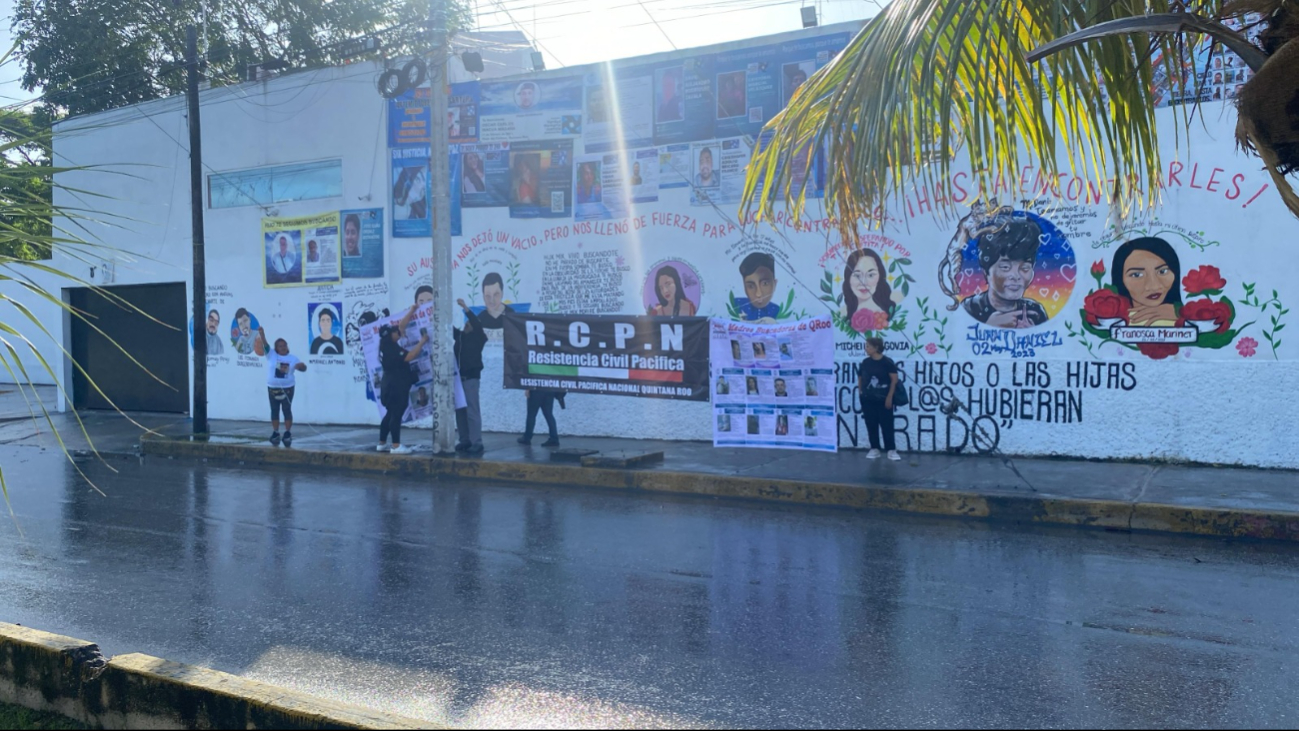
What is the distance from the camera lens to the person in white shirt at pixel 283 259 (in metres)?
18.3

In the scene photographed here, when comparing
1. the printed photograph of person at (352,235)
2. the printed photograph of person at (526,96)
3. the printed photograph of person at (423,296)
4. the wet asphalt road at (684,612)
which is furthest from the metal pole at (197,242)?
the wet asphalt road at (684,612)

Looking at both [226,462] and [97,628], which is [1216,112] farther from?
[226,462]

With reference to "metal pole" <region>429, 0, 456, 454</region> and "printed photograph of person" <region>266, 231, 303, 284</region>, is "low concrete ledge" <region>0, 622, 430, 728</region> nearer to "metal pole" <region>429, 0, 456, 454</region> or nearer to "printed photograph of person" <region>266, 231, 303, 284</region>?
"metal pole" <region>429, 0, 456, 454</region>

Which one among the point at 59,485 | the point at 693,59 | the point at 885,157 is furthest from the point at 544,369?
the point at 885,157

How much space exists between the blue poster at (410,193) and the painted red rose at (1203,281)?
1077 centimetres

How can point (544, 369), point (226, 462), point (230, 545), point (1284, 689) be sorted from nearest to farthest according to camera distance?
1. point (1284, 689)
2. point (230, 545)
3. point (544, 369)
4. point (226, 462)

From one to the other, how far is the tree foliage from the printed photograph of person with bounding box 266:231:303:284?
9618 millimetres

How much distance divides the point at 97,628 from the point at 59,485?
23.9ft

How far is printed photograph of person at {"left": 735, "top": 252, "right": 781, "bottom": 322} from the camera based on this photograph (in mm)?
13820

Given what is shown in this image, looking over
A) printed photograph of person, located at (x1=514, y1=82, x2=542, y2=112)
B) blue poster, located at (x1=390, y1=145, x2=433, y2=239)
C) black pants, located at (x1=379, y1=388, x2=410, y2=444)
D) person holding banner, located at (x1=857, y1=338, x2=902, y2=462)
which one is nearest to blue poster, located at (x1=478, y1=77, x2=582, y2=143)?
printed photograph of person, located at (x1=514, y1=82, x2=542, y2=112)

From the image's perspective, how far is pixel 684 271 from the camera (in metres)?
14.4

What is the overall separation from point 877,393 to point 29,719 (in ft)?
30.1

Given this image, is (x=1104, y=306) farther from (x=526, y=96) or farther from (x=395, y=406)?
(x=395, y=406)

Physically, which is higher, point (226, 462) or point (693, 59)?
point (693, 59)
